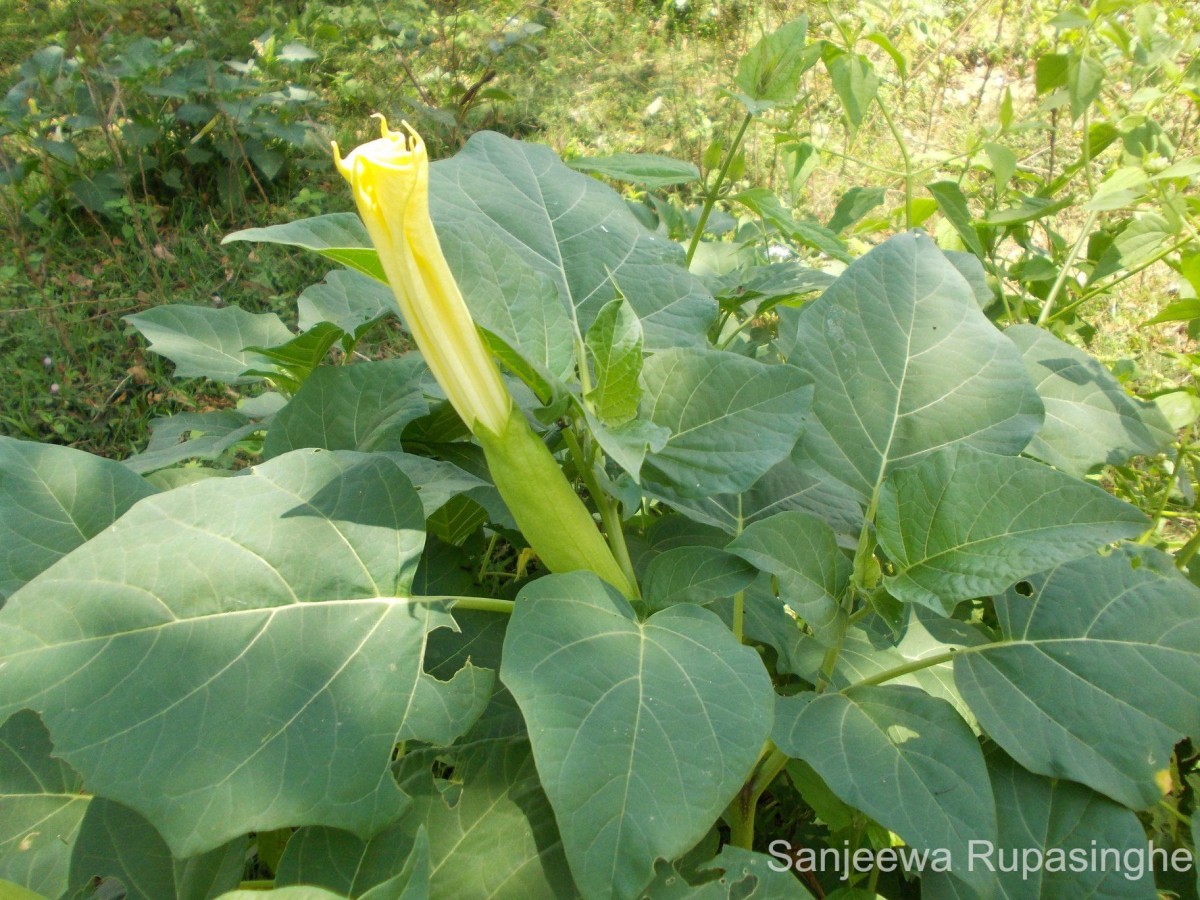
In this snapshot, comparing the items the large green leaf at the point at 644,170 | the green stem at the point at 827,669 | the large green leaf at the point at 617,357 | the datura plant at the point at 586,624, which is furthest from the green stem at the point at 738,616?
the large green leaf at the point at 644,170

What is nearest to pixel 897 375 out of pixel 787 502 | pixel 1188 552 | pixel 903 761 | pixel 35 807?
pixel 787 502

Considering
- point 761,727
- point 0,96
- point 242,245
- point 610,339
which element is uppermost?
Result: point 610,339

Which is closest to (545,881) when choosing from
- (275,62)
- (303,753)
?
(303,753)

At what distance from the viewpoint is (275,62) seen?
13.9 feet

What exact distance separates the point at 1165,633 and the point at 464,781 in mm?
845

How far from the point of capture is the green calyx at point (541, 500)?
1.01 meters

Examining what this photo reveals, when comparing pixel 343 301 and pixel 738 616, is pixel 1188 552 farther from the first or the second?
pixel 343 301

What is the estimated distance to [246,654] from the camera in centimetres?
92

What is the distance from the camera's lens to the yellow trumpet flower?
841mm

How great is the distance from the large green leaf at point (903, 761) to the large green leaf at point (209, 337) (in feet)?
3.32

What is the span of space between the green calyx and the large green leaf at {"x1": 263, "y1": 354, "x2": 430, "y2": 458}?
0.85 feet

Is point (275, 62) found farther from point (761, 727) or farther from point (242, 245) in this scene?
point (761, 727)

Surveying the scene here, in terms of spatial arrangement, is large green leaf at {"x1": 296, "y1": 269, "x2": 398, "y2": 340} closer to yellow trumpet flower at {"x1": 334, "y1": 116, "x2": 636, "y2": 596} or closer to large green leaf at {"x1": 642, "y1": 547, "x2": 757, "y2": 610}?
yellow trumpet flower at {"x1": 334, "y1": 116, "x2": 636, "y2": 596}

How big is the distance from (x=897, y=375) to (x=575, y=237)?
1.73ft
